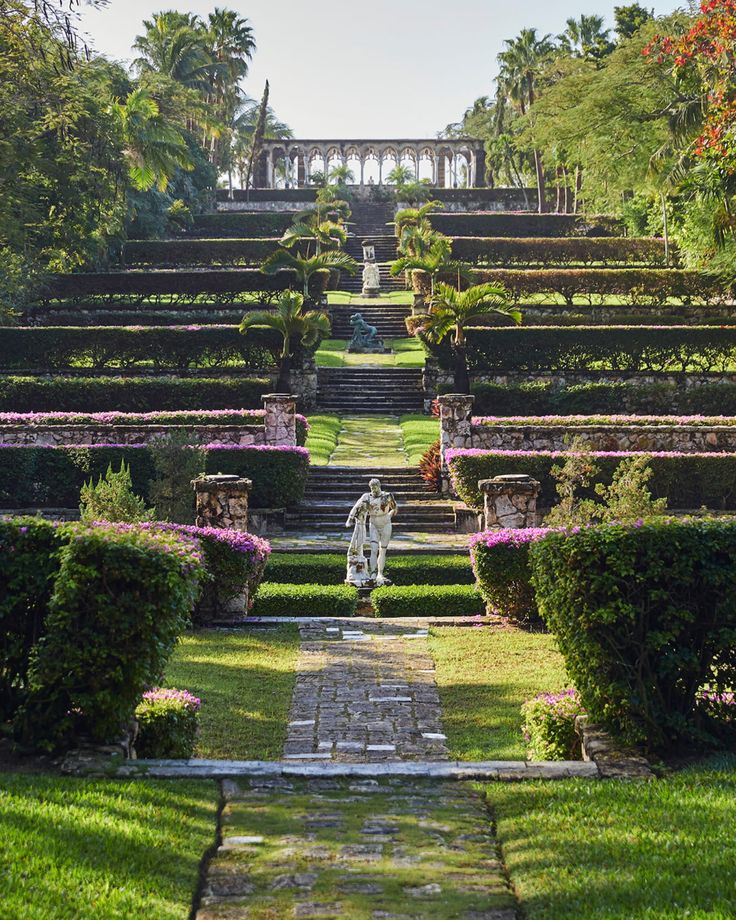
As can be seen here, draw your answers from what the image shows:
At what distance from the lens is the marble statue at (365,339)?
115 ft

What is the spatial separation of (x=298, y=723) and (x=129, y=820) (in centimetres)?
341

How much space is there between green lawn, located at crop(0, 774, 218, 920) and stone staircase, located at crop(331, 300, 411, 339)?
3162 cm

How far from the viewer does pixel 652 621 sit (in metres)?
8.00

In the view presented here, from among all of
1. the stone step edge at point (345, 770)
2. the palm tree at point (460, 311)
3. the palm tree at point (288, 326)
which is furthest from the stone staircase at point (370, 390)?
the stone step edge at point (345, 770)

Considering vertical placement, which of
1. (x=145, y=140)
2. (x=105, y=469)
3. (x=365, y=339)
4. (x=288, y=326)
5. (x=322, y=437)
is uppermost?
(x=145, y=140)

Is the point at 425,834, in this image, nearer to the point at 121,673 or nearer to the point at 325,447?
the point at 121,673

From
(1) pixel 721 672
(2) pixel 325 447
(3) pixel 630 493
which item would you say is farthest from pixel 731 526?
(2) pixel 325 447

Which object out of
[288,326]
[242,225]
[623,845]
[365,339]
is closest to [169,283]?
[365,339]

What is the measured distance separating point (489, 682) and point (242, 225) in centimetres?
4721

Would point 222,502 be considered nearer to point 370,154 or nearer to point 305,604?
point 305,604

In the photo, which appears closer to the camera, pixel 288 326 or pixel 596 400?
pixel 596 400

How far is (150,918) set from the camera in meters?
5.20

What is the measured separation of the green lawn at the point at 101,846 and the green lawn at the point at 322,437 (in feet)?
54.3

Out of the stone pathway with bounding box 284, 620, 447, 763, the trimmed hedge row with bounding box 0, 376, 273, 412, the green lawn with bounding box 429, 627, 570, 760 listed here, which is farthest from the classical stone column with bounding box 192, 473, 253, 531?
the trimmed hedge row with bounding box 0, 376, 273, 412
